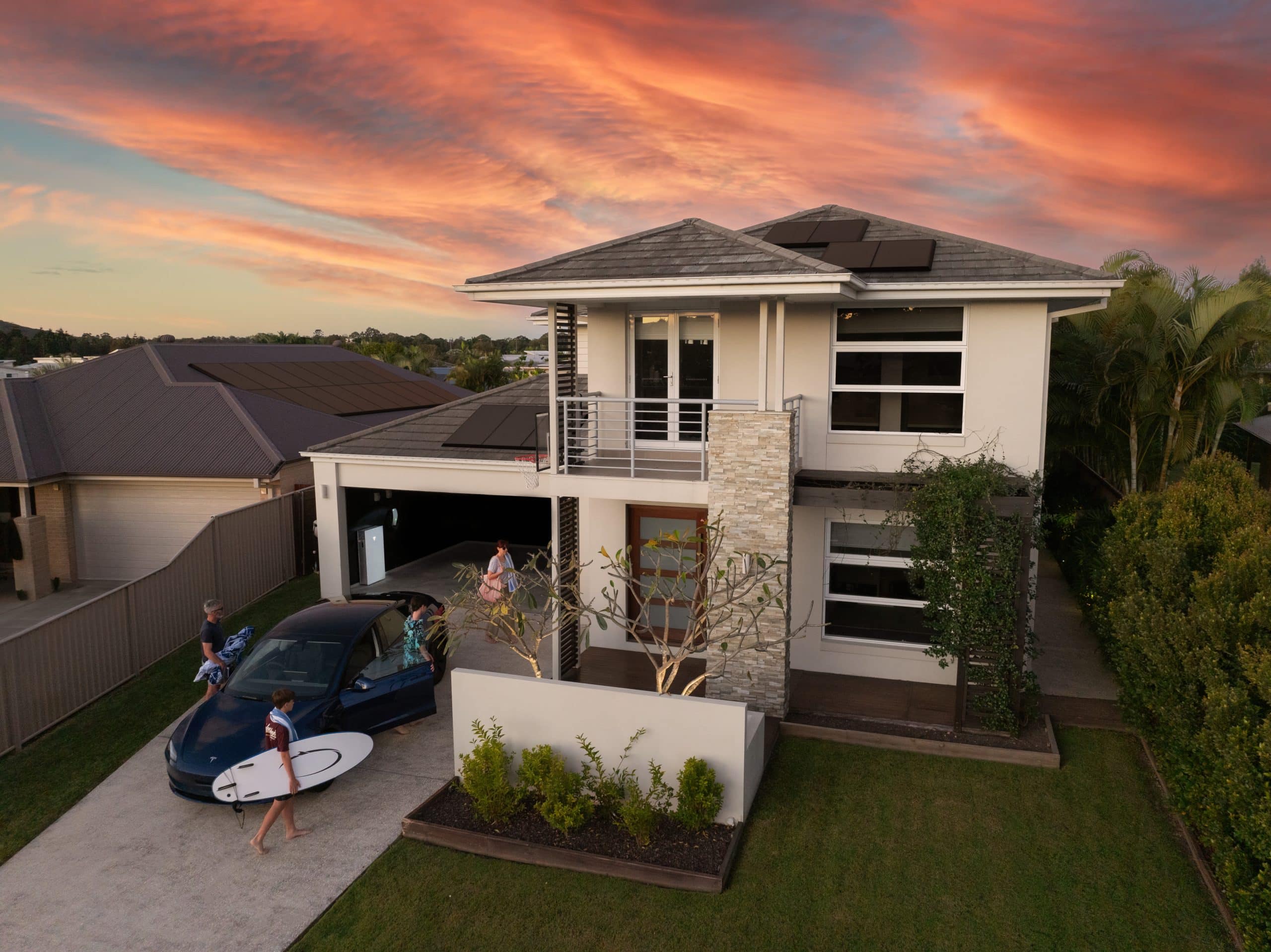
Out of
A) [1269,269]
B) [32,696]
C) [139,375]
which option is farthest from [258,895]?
[1269,269]

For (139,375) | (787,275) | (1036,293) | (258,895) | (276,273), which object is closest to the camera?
(258,895)

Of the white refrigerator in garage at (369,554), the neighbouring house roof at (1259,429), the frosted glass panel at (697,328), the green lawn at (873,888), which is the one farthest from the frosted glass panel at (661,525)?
the neighbouring house roof at (1259,429)

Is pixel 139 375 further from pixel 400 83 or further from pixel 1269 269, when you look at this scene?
pixel 1269 269

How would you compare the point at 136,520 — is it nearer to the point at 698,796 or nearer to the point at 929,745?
the point at 698,796

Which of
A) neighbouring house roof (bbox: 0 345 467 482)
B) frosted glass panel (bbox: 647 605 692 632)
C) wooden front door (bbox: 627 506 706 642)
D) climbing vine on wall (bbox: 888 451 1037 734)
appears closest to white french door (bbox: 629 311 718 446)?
wooden front door (bbox: 627 506 706 642)

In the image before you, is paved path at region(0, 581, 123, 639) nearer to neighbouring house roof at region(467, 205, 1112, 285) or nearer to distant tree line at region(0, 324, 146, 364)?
neighbouring house roof at region(467, 205, 1112, 285)

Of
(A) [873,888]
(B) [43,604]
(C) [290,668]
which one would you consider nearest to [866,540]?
(A) [873,888]
